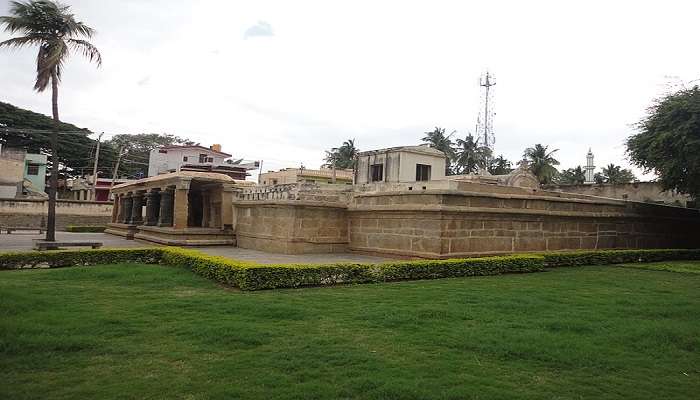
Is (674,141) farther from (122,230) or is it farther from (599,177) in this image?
(599,177)

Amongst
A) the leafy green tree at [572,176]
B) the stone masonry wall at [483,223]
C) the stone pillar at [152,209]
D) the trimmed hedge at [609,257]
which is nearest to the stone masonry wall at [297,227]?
the stone masonry wall at [483,223]

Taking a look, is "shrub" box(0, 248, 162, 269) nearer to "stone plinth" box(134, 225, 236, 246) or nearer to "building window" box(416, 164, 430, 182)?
"stone plinth" box(134, 225, 236, 246)

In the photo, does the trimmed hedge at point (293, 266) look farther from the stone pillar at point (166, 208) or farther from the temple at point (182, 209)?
the stone pillar at point (166, 208)

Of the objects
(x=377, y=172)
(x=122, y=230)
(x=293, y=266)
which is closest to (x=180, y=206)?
(x=122, y=230)

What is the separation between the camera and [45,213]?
25984 millimetres

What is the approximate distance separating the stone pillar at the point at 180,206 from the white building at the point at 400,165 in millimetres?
8626

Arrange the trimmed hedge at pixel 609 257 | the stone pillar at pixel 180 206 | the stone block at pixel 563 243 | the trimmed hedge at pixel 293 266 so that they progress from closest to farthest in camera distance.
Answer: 1. the trimmed hedge at pixel 293 266
2. the trimmed hedge at pixel 609 257
3. the stone block at pixel 563 243
4. the stone pillar at pixel 180 206

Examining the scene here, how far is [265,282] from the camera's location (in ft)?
24.5

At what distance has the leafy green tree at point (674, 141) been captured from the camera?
15328mm

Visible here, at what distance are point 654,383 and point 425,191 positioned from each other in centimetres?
789

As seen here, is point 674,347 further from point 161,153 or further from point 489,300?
point 161,153

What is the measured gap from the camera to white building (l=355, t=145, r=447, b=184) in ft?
67.2

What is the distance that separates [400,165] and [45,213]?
19.5 m

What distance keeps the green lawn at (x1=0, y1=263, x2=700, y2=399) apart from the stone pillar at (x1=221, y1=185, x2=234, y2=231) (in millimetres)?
8486
